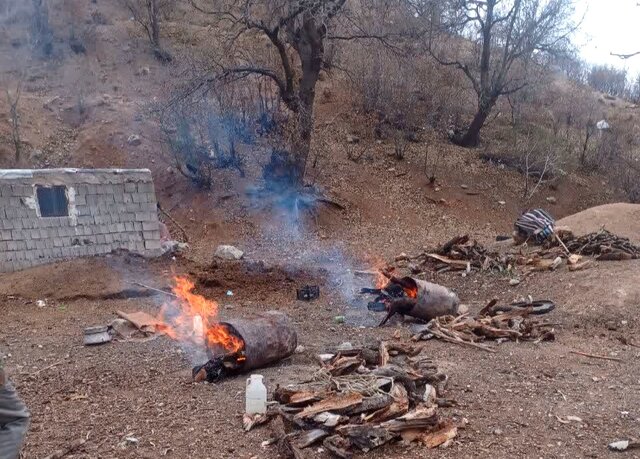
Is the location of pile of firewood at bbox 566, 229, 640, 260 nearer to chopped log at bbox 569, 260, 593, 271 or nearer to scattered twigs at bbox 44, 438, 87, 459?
chopped log at bbox 569, 260, 593, 271

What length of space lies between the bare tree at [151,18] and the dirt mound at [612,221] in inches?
643

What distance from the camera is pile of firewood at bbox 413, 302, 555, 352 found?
21.7 feet

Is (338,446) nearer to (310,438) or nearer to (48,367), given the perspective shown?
(310,438)

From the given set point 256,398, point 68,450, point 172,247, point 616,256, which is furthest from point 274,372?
point 616,256

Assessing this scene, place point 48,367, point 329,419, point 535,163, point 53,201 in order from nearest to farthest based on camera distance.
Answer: point 329,419, point 48,367, point 53,201, point 535,163

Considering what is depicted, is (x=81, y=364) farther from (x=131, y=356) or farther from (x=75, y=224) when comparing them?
(x=75, y=224)

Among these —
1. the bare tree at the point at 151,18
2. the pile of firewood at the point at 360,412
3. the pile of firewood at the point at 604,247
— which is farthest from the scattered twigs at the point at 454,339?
the bare tree at the point at 151,18

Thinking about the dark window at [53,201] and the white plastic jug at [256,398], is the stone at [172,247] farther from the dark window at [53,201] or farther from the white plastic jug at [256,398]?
the white plastic jug at [256,398]

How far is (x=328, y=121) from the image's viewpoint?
19016mm

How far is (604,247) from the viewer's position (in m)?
9.20

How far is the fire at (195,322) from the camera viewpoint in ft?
18.2

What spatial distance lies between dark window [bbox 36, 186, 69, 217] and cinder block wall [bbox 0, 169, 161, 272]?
0.13 ft

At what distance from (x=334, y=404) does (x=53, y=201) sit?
7403 mm

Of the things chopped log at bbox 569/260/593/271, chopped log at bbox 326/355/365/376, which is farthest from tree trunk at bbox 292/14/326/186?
chopped log at bbox 326/355/365/376
